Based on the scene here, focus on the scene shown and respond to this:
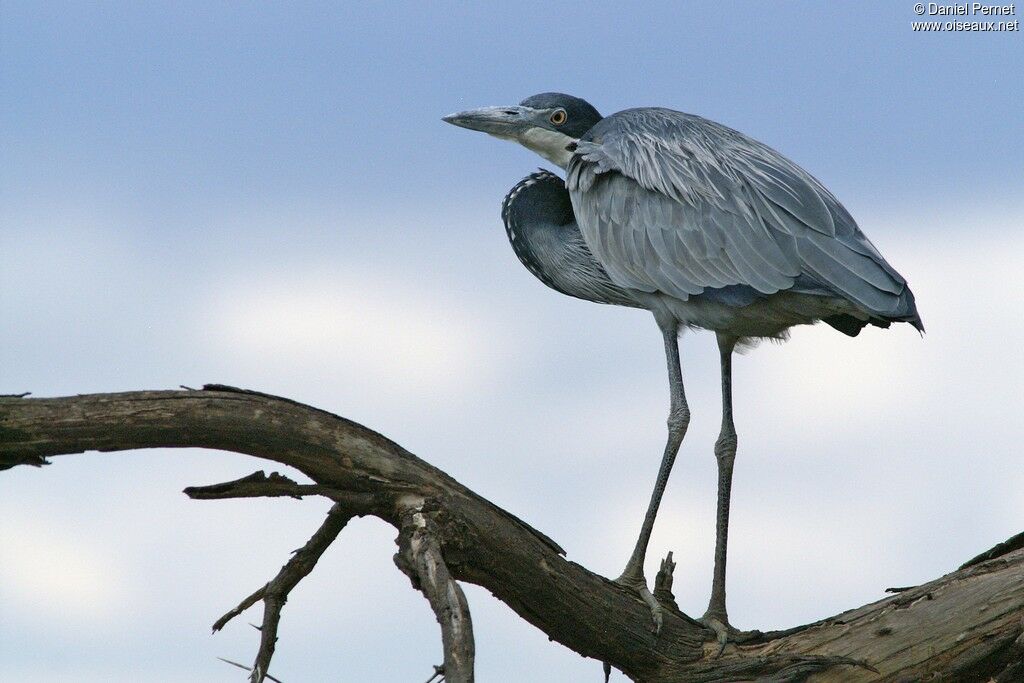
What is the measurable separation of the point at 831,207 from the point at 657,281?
0.86m

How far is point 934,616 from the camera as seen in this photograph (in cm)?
460

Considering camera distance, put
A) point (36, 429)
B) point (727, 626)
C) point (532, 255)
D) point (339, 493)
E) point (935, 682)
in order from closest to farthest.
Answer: point (36, 429) < point (339, 493) < point (935, 682) < point (727, 626) < point (532, 255)

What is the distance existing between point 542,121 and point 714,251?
166 cm

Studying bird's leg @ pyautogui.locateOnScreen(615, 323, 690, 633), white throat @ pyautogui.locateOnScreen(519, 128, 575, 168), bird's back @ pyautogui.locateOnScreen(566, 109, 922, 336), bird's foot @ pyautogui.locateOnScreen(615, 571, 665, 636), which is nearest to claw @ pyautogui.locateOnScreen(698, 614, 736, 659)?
bird's foot @ pyautogui.locateOnScreen(615, 571, 665, 636)

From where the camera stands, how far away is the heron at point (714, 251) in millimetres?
5039

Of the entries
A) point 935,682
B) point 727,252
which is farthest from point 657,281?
point 935,682

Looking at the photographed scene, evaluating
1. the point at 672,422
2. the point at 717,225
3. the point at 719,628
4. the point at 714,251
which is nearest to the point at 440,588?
the point at 719,628

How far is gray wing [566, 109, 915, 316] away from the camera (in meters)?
5.02

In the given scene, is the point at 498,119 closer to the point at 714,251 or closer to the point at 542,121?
the point at 542,121

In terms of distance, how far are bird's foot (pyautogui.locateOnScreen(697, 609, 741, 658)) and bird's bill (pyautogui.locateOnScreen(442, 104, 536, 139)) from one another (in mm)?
2861

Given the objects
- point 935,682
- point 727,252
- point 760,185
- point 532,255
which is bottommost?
point 935,682

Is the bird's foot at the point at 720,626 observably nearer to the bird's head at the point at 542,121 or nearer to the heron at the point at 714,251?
the heron at the point at 714,251

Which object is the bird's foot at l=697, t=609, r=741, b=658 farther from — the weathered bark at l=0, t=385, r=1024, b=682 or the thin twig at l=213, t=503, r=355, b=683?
the thin twig at l=213, t=503, r=355, b=683

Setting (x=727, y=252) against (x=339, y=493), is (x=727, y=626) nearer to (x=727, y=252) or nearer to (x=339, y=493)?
(x=727, y=252)
